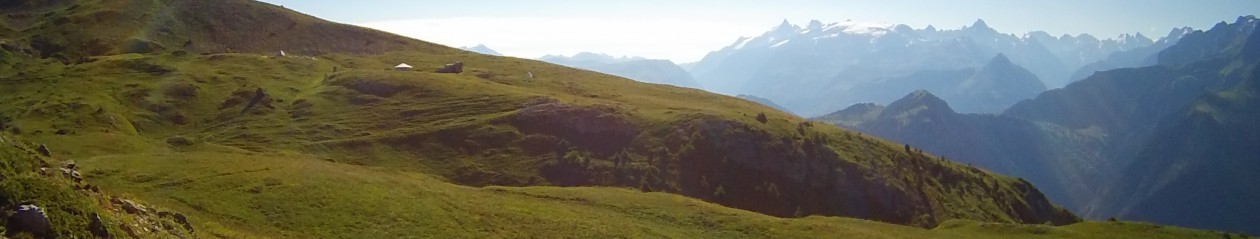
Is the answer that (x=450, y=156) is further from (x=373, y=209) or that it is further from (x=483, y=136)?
(x=373, y=209)

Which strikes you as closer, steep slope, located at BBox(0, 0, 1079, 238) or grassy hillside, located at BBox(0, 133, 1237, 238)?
grassy hillside, located at BBox(0, 133, 1237, 238)

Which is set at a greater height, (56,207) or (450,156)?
(56,207)

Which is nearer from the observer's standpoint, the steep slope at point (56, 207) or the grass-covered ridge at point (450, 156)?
the steep slope at point (56, 207)

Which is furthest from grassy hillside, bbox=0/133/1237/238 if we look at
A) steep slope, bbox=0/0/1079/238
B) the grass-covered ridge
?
steep slope, bbox=0/0/1079/238

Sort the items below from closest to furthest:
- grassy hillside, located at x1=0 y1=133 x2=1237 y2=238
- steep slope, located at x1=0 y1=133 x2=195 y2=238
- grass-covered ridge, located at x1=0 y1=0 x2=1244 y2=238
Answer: steep slope, located at x1=0 y1=133 x2=195 y2=238, grassy hillside, located at x1=0 y1=133 x2=1237 y2=238, grass-covered ridge, located at x1=0 y1=0 x2=1244 y2=238

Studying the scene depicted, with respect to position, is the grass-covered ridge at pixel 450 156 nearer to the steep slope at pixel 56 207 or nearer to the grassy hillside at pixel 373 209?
the grassy hillside at pixel 373 209

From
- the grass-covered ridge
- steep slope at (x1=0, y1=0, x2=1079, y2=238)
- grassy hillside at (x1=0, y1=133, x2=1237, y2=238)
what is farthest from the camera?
steep slope at (x1=0, y1=0, x2=1079, y2=238)

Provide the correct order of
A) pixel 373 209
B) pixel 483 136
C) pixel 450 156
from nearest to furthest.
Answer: pixel 373 209 → pixel 450 156 → pixel 483 136

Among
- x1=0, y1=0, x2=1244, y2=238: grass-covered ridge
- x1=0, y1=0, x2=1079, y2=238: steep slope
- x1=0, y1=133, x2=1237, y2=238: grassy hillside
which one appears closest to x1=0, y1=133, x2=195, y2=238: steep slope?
x1=0, y1=133, x2=1237, y2=238: grassy hillside

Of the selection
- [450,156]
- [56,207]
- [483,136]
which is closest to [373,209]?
[56,207]

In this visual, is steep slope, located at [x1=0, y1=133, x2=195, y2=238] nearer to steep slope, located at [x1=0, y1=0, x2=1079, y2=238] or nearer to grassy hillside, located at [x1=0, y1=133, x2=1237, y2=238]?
grassy hillside, located at [x1=0, y1=133, x2=1237, y2=238]

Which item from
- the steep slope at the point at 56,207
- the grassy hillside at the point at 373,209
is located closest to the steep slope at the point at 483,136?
the grassy hillside at the point at 373,209

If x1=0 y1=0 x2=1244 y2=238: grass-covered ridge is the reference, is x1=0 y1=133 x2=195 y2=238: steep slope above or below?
above

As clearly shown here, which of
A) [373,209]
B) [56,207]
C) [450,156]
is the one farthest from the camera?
[450,156]
